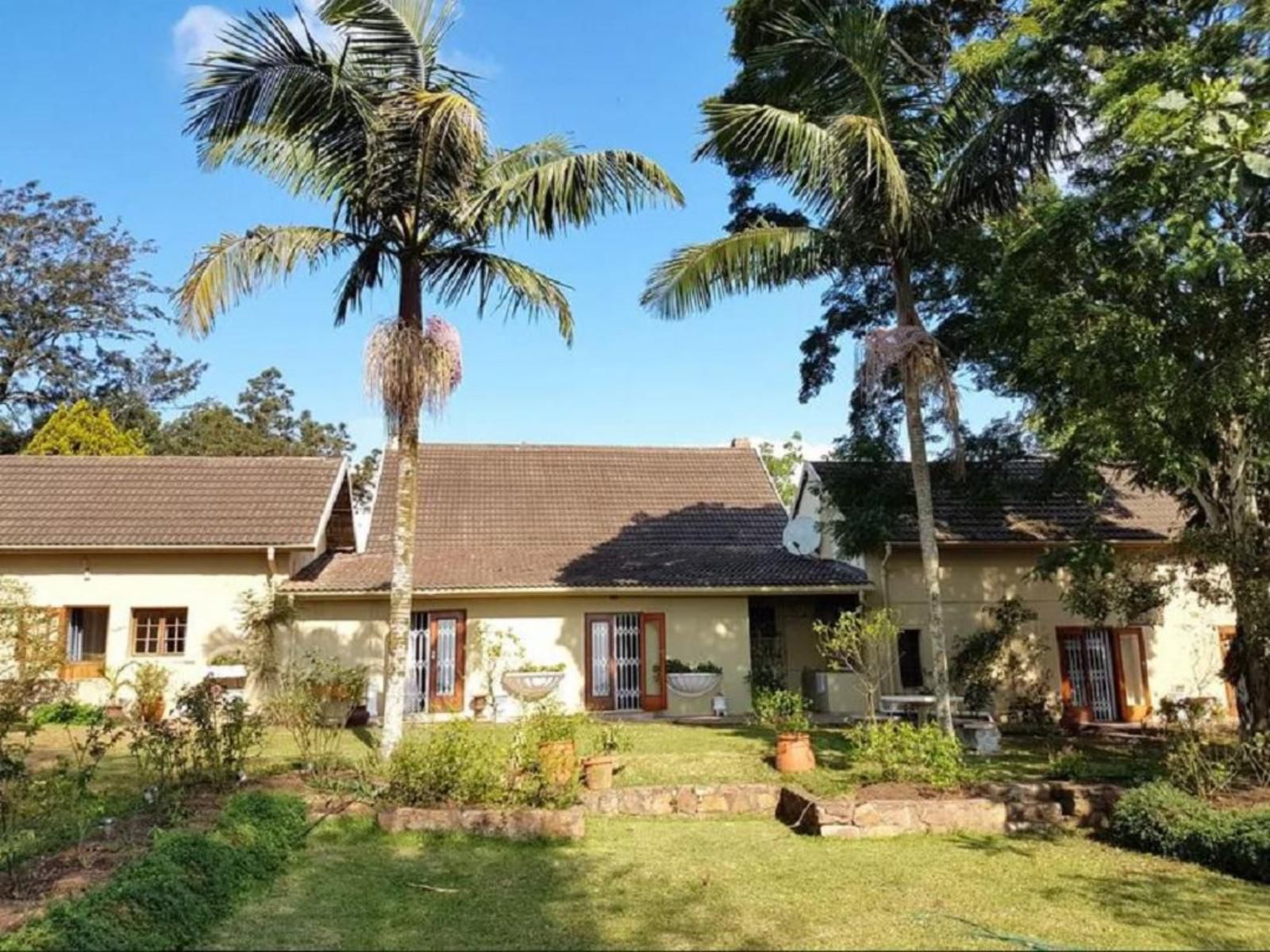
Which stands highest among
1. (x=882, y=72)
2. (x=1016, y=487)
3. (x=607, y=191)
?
(x=882, y=72)

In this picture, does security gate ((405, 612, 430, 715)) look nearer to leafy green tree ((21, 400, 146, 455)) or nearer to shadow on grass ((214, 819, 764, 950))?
shadow on grass ((214, 819, 764, 950))

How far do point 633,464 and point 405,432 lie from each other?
1296 cm

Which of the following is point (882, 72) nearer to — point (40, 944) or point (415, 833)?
point (415, 833)

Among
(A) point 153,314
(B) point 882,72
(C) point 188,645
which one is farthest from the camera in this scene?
(A) point 153,314

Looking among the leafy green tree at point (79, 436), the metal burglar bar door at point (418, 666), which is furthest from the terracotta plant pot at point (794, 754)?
the leafy green tree at point (79, 436)

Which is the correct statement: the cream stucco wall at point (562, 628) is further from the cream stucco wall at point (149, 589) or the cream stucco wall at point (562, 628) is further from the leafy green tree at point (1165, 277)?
the leafy green tree at point (1165, 277)

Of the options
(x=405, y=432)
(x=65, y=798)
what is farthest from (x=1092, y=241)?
(x=65, y=798)

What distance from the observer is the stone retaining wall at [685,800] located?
9445 millimetres

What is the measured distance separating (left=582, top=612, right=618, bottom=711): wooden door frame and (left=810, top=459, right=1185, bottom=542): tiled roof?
527cm

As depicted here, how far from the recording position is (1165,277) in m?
8.05

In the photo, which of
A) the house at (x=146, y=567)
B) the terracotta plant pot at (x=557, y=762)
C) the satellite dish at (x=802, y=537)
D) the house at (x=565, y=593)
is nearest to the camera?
the terracotta plant pot at (x=557, y=762)

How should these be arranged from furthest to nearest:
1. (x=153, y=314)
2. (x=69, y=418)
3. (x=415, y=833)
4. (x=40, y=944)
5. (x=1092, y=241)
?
1. (x=153, y=314)
2. (x=69, y=418)
3. (x=1092, y=241)
4. (x=415, y=833)
5. (x=40, y=944)

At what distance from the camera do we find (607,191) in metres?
10.9

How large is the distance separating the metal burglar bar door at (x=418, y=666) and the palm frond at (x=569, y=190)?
29.9 ft
